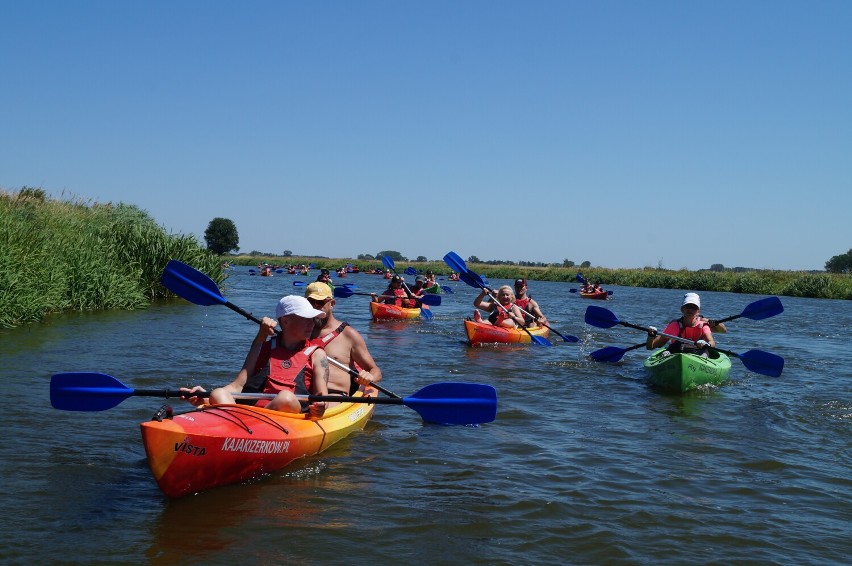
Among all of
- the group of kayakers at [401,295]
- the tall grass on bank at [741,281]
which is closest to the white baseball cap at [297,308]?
the group of kayakers at [401,295]

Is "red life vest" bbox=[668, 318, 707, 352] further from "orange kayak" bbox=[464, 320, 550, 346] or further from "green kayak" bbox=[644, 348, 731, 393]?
"orange kayak" bbox=[464, 320, 550, 346]

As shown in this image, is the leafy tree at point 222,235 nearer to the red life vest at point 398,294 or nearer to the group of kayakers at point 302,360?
the red life vest at point 398,294

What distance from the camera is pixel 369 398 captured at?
575 centimetres

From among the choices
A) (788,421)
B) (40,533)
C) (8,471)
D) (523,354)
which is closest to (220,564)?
(40,533)

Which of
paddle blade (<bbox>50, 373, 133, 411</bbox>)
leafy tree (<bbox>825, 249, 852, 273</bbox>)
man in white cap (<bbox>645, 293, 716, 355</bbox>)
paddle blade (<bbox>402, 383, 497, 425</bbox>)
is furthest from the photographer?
leafy tree (<bbox>825, 249, 852, 273</bbox>)

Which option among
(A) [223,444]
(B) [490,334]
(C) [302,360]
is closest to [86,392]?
(A) [223,444]

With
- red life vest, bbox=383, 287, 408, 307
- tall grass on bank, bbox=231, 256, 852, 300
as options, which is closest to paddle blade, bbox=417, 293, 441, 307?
red life vest, bbox=383, 287, 408, 307

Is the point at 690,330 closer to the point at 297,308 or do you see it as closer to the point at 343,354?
the point at 343,354

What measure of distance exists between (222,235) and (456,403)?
93.6 m

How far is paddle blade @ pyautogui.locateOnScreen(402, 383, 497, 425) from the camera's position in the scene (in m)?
5.80

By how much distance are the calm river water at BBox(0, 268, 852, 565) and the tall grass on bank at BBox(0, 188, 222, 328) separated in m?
2.39

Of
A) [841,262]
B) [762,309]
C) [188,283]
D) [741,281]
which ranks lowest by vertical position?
[762,309]

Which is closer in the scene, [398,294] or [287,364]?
[287,364]

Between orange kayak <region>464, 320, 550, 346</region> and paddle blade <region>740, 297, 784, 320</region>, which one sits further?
orange kayak <region>464, 320, 550, 346</region>
